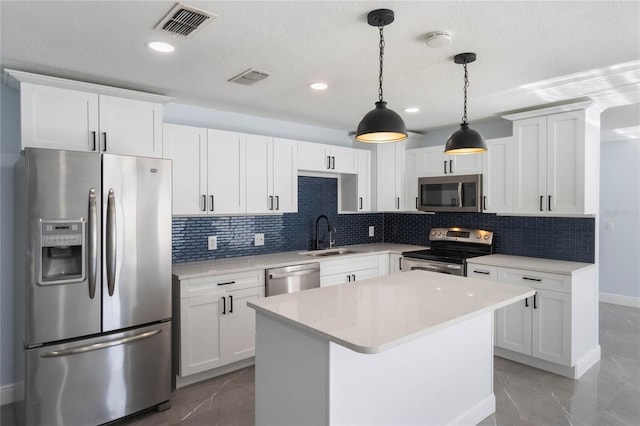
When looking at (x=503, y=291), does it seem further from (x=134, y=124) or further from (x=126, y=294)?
(x=134, y=124)

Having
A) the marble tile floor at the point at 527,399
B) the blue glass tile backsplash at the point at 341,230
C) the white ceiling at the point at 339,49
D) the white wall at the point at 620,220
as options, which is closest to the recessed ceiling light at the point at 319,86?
the white ceiling at the point at 339,49

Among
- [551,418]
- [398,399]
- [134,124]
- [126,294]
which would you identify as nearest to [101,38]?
[134,124]

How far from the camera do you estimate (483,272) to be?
12.3 feet

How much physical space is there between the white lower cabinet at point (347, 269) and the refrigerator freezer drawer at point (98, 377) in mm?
1675

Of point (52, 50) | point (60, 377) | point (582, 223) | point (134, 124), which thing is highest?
point (52, 50)

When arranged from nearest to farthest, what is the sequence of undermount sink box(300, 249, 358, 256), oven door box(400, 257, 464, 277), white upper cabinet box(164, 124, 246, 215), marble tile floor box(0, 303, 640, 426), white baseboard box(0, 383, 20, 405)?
marble tile floor box(0, 303, 640, 426), white baseboard box(0, 383, 20, 405), white upper cabinet box(164, 124, 246, 215), oven door box(400, 257, 464, 277), undermount sink box(300, 249, 358, 256)

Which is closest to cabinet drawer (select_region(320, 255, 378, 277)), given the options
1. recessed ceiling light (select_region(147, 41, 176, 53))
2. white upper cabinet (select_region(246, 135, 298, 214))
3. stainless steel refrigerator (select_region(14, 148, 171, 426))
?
white upper cabinet (select_region(246, 135, 298, 214))

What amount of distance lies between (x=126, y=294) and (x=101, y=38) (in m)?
1.64

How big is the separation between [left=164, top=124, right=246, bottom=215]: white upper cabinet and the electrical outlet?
15.1 inches

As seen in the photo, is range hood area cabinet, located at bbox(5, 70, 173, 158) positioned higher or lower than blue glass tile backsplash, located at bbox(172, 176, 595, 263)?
higher

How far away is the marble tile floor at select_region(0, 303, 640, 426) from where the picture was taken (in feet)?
8.70

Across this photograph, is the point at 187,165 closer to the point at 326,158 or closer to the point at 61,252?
the point at 61,252

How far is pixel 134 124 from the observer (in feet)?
9.75

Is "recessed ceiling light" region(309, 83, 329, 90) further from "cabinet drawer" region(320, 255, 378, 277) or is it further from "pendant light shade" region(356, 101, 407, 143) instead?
"cabinet drawer" region(320, 255, 378, 277)
